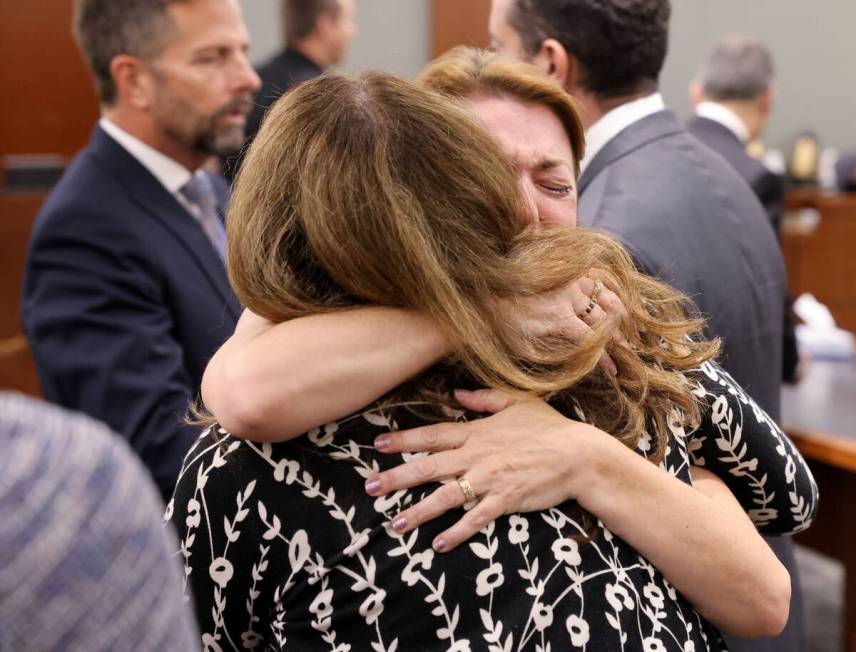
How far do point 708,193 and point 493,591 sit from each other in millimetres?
981

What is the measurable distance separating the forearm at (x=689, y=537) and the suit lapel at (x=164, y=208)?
49.7 inches

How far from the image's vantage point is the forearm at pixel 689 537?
3.06ft

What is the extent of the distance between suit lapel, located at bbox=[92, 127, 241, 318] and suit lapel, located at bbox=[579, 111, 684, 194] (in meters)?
0.81

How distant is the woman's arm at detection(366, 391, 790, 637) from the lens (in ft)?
2.95

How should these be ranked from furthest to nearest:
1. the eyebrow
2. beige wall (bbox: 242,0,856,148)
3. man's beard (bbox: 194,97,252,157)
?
beige wall (bbox: 242,0,856,148), man's beard (bbox: 194,97,252,157), the eyebrow

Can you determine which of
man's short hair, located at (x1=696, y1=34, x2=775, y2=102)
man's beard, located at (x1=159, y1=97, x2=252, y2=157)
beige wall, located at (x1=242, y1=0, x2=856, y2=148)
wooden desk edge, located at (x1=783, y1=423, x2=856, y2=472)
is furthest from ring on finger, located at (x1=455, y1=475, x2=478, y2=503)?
beige wall, located at (x1=242, y1=0, x2=856, y2=148)

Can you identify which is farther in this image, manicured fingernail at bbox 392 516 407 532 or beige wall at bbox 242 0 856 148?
beige wall at bbox 242 0 856 148

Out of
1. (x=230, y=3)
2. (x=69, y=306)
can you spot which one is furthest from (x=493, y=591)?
(x=230, y=3)

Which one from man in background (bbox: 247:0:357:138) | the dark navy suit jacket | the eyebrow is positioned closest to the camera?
the eyebrow

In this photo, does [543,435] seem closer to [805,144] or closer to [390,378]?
[390,378]

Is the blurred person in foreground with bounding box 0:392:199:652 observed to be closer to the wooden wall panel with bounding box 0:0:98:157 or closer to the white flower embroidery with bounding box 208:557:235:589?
the white flower embroidery with bounding box 208:557:235:589

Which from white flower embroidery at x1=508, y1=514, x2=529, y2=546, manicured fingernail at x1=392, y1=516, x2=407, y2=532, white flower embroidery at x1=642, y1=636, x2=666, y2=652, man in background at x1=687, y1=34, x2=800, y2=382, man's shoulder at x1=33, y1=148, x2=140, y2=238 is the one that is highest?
manicured fingernail at x1=392, y1=516, x2=407, y2=532

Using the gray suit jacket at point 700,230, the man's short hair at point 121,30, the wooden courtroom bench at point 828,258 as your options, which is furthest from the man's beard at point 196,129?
the wooden courtroom bench at point 828,258

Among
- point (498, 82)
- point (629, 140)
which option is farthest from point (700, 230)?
point (498, 82)
